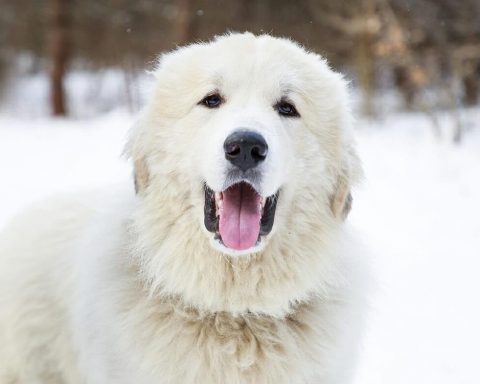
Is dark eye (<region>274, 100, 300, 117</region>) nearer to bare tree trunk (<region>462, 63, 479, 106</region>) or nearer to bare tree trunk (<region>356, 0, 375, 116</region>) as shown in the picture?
bare tree trunk (<region>356, 0, 375, 116</region>)

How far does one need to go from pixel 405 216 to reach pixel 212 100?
4.67m

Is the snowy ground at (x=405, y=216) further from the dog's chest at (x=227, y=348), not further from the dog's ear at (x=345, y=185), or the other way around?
the dog's chest at (x=227, y=348)

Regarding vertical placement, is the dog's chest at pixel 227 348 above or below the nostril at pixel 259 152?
below

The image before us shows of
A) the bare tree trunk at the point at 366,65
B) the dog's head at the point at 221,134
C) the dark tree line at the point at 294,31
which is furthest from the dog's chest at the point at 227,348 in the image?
the bare tree trunk at the point at 366,65

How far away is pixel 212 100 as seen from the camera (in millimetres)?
2844

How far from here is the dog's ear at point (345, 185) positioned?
2.90 m

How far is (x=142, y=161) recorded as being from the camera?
290 cm

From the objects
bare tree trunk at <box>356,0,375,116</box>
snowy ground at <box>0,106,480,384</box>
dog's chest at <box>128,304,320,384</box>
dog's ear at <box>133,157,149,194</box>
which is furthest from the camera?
bare tree trunk at <box>356,0,375,116</box>

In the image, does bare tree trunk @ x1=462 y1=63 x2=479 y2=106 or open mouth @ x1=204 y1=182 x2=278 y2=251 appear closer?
open mouth @ x1=204 y1=182 x2=278 y2=251

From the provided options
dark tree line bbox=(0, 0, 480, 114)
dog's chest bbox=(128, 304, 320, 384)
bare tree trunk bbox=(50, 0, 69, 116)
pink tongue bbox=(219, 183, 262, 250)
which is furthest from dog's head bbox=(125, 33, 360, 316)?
bare tree trunk bbox=(50, 0, 69, 116)

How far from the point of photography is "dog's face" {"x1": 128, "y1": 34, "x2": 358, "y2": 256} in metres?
2.66

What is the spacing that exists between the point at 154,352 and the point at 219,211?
2.09ft

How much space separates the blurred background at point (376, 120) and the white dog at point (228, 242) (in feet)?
1.19

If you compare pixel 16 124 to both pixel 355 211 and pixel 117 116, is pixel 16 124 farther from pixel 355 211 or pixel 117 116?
pixel 355 211
